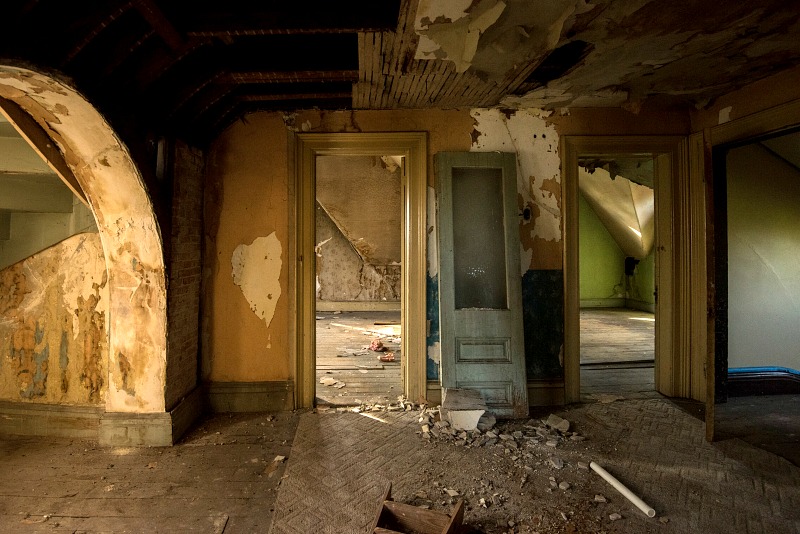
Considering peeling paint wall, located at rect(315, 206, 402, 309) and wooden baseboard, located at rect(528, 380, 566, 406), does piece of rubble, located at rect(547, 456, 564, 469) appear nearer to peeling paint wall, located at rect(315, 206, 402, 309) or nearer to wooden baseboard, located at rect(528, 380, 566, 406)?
wooden baseboard, located at rect(528, 380, 566, 406)

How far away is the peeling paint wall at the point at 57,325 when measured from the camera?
3.07m

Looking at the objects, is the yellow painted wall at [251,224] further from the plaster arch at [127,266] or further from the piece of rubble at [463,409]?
the piece of rubble at [463,409]

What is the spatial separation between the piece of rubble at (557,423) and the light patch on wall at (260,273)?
2.47 metres

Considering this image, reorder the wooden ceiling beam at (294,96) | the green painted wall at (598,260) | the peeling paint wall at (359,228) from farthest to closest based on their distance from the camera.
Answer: the green painted wall at (598,260)
the peeling paint wall at (359,228)
the wooden ceiling beam at (294,96)

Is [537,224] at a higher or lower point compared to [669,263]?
higher

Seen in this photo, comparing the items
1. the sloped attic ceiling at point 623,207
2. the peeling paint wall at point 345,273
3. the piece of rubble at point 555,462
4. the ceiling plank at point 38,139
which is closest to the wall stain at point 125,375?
the ceiling plank at point 38,139

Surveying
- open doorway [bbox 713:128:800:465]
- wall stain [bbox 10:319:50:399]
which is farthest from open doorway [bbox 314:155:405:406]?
open doorway [bbox 713:128:800:465]

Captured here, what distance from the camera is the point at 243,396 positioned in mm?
3555

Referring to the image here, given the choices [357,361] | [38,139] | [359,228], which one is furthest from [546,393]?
[359,228]

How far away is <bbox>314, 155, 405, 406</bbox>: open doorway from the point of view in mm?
4422

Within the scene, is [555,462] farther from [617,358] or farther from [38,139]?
[38,139]

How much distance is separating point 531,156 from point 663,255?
63.7 inches

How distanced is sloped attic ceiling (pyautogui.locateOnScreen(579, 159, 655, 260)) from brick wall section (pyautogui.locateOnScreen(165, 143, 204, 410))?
6.72 metres

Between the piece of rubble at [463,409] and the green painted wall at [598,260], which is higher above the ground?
the green painted wall at [598,260]
